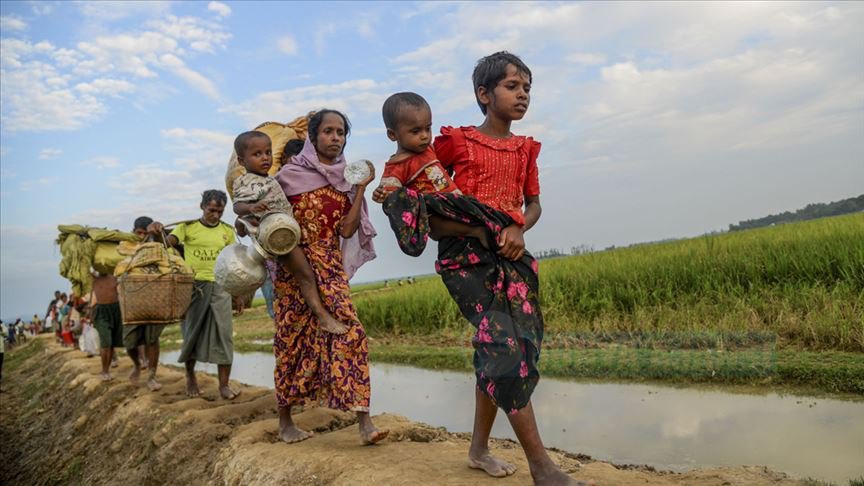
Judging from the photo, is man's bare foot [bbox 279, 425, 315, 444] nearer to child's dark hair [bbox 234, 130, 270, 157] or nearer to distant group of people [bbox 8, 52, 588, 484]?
distant group of people [bbox 8, 52, 588, 484]

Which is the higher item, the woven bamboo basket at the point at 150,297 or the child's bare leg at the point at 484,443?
the woven bamboo basket at the point at 150,297

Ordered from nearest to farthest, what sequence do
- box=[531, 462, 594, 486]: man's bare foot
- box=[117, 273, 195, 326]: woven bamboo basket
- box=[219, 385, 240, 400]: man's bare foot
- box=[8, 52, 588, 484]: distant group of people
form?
box=[531, 462, 594, 486]: man's bare foot, box=[8, 52, 588, 484]: distant group of people, box=[117, 273, 195, 326]: woven bamboo basket, box=[219, 385, 240, 400]: man's bare foot

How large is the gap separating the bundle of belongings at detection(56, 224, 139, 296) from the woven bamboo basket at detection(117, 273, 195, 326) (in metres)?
1.83

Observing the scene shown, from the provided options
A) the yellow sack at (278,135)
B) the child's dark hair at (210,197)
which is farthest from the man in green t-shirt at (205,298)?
the yellow sack at (278,135)

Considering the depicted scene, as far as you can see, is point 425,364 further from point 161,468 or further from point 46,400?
point 46,400

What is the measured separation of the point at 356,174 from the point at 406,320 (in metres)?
7.26

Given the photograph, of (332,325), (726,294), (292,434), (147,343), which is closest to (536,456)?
(332,325)

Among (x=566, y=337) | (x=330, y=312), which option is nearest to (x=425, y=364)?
(x=566, y=337)

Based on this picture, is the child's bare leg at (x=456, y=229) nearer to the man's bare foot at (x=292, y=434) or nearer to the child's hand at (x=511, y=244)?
the child's hand at (x=511, y=244)

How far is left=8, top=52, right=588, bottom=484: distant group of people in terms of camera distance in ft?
7.88

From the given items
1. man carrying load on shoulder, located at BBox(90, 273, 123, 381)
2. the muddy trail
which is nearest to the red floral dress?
the muddy trail

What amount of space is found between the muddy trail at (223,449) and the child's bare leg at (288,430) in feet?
0.16

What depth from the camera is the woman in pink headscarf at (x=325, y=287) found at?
3.18 m

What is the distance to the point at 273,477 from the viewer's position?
309 centimetres
